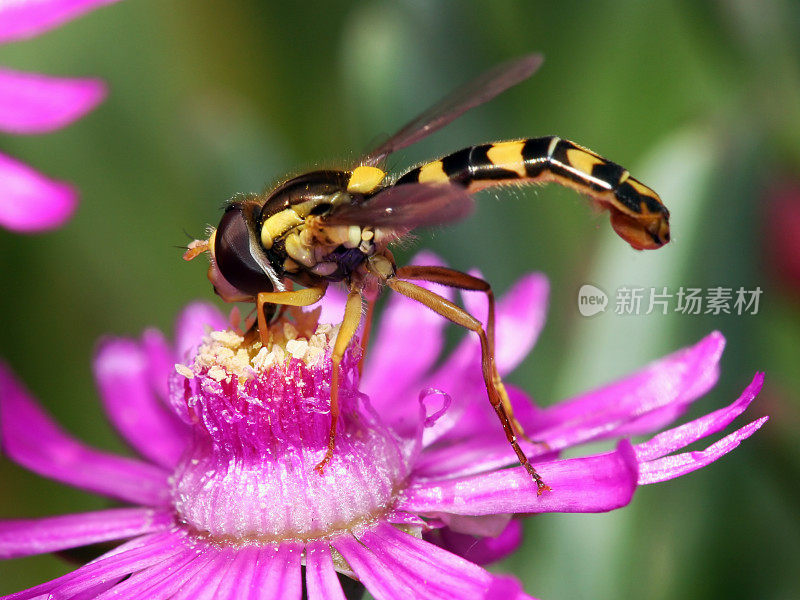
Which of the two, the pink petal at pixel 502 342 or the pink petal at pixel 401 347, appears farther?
the pink petal at pixel 401 347

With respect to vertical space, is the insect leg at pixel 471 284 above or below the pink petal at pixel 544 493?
above

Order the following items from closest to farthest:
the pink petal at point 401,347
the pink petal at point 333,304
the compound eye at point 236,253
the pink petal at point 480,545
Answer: the pink petal at point 480,545, the compound eye at point 236,253, the pink petal at point 401,347, the pink petal at point 333,304

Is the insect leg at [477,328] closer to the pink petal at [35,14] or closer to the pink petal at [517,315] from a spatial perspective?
the pink petal at [517,315]

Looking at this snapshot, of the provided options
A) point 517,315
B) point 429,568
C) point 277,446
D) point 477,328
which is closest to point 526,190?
point 517,315

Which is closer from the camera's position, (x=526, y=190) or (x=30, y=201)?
(x=30, y=201)

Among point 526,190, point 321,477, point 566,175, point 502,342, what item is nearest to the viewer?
point 321,477

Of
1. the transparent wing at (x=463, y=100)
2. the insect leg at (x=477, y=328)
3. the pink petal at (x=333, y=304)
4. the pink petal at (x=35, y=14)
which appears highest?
the pink petal at (x=35, y=14)

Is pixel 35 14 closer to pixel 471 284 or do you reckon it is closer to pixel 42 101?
pixel 42 101

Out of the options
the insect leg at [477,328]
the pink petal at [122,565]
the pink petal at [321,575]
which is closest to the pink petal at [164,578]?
the pink petal at [122,565]
